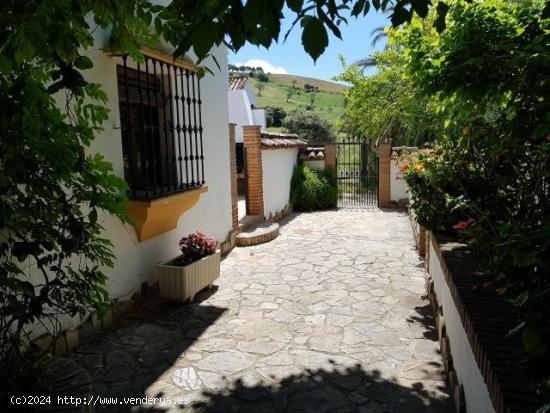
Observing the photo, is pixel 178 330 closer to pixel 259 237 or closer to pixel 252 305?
pixel 252 305

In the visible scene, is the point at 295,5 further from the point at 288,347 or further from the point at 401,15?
the point at 288,347

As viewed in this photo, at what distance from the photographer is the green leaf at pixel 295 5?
1349mm

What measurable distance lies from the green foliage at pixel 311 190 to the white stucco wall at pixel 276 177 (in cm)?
34

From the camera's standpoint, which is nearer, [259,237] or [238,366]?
[238,366]

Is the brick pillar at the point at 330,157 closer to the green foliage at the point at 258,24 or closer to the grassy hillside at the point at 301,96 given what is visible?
the green foliage at the point at 258,24

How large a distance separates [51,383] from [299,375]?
1944 mm

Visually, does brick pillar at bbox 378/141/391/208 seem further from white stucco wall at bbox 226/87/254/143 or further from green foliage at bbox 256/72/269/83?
green foliage at bbox 256/72/269/83

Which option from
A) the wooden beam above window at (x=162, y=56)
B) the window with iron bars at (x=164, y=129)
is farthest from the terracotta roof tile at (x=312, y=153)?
the wooden beam above window at (x=162, y=56)

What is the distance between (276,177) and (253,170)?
1.58m

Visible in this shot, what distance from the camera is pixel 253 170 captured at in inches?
384

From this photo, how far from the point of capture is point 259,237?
8.42 m

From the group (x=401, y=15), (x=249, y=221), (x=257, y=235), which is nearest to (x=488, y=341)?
(x=401, y=15)

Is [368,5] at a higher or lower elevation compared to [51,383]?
higher

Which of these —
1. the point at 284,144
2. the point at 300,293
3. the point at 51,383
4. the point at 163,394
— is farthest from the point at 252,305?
the point at 284,144
